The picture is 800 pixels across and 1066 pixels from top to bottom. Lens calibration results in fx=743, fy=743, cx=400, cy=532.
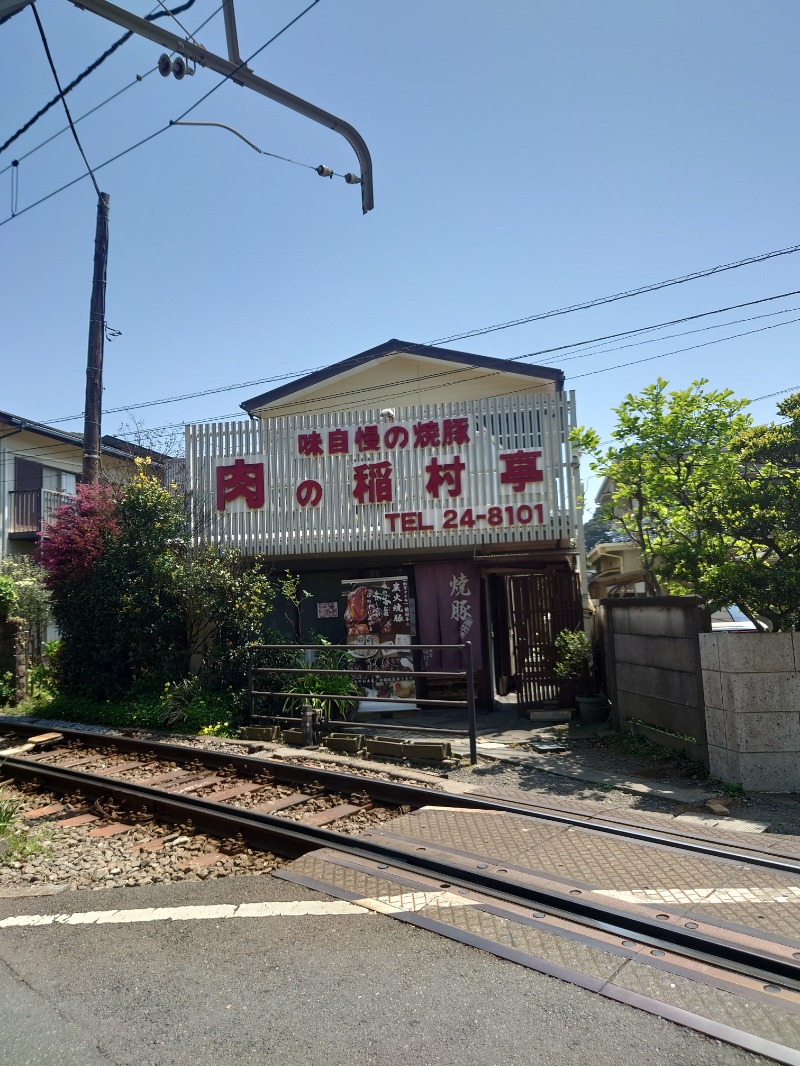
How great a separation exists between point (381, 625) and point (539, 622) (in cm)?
276

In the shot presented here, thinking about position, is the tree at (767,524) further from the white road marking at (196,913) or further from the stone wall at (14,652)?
the stone wall at (14,652)

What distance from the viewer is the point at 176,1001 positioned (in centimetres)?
351

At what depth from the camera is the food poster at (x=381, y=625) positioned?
1247cm

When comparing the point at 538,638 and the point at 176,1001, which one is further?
the point at 538,638

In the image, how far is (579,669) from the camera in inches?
447

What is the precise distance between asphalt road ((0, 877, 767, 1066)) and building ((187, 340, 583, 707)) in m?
7.99

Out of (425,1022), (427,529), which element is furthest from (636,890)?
(427,529)

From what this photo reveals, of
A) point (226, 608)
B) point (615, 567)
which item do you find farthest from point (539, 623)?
point (615, 567)

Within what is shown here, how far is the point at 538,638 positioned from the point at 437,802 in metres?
5.40

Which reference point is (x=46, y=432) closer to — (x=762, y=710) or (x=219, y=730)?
(x=219, y=730)

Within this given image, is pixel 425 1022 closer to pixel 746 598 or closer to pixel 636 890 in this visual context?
pixel 636 890

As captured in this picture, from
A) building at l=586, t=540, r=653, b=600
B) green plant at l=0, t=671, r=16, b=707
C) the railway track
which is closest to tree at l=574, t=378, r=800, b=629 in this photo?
the railway track

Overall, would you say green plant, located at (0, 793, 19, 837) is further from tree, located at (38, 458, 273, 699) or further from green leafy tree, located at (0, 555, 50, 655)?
green leafy tree, located at (0, 555, 50, 655)

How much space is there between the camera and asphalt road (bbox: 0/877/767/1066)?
118 inches
